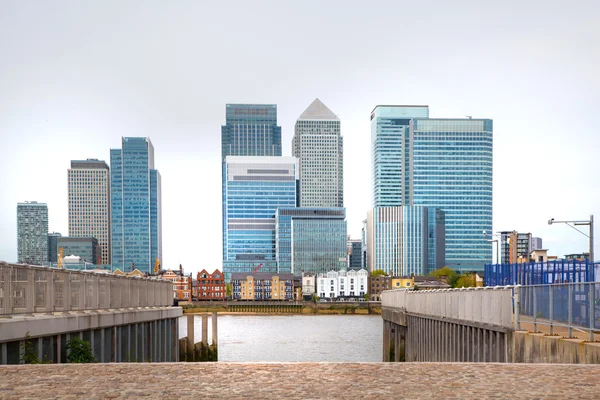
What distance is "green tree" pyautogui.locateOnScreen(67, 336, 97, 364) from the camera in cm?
1822

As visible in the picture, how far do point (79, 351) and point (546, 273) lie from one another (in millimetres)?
35739

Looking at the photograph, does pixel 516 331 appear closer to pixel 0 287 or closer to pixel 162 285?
pixel 0 287

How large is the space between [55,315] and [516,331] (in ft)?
39.0

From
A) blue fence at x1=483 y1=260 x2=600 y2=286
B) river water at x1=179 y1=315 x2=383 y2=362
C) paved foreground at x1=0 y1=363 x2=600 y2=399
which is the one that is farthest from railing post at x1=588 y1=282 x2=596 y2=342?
river water at x1=179 y1=315 x2=383 y2=362

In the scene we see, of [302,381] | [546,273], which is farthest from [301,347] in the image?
[302,381]

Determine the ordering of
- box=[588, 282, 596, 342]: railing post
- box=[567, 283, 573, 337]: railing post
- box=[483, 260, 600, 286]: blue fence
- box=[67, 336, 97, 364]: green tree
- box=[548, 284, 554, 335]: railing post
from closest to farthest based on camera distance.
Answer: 1. box=[588, 282, 596, 342]: railing post
2. box=[567, 283, 573, 337]: railing post
3. box=[67, 336, 97, 364]: green tree
4. box=[548, 284, 554, 335]: railing post
5. box=[483, 260, 600, 286]: blue fence

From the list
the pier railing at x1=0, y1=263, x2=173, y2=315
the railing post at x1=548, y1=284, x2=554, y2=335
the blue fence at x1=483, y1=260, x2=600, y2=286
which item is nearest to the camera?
the pier railing at x1=0, y1=263, x2=173, y2=315

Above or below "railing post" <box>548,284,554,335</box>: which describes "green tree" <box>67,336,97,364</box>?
below

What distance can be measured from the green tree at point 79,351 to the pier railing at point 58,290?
35.9 inches

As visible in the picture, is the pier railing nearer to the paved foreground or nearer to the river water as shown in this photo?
the paved foreground

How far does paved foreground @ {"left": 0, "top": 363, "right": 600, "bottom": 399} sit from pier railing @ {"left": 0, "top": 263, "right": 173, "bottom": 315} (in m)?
3.19

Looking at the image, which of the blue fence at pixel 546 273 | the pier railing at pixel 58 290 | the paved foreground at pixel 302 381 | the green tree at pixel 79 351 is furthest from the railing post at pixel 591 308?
the blue fence at pixel 546 273

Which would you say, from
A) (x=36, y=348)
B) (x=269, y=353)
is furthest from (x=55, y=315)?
(x=269, y=353)

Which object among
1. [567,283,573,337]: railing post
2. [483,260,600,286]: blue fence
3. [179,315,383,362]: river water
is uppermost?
[567,283,573,337]: railing post
